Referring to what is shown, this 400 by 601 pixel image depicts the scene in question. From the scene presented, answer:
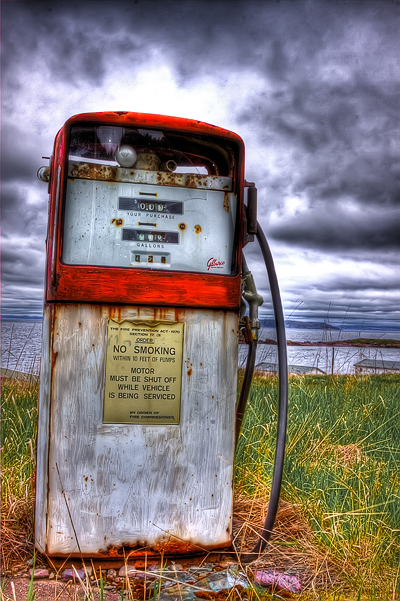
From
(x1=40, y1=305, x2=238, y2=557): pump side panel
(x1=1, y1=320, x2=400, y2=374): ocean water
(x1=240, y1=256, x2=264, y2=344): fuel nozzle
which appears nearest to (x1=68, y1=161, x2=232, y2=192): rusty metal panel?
(x1=240, y1=256, x2=264, y2=344): fuel nozzle

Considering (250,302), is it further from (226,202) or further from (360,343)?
(360,343)

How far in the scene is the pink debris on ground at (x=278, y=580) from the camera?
2053 mm

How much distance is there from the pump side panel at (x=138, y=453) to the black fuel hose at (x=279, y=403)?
7.4 inches

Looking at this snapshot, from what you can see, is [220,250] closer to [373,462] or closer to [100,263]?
[100,263]

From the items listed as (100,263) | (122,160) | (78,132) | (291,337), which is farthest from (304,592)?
(291,337)

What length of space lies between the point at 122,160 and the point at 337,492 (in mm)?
1921

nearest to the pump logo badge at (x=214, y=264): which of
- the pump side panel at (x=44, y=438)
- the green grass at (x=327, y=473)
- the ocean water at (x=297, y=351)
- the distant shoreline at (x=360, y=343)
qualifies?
the pump side panel at (x=44, y=438)

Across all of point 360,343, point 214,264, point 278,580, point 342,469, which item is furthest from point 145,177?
point 360,343

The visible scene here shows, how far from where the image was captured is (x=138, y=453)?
2150 mm

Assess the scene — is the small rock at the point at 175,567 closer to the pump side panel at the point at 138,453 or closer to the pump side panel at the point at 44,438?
the pump side panel at the point at 138,453

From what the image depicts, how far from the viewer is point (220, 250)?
225cm

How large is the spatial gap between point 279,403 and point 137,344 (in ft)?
2.32

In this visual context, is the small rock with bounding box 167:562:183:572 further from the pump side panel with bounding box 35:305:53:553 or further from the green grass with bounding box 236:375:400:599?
the green grass with bounding box 236:375:400:599

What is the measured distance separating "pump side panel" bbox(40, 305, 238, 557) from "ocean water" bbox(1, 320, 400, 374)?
1854mm
